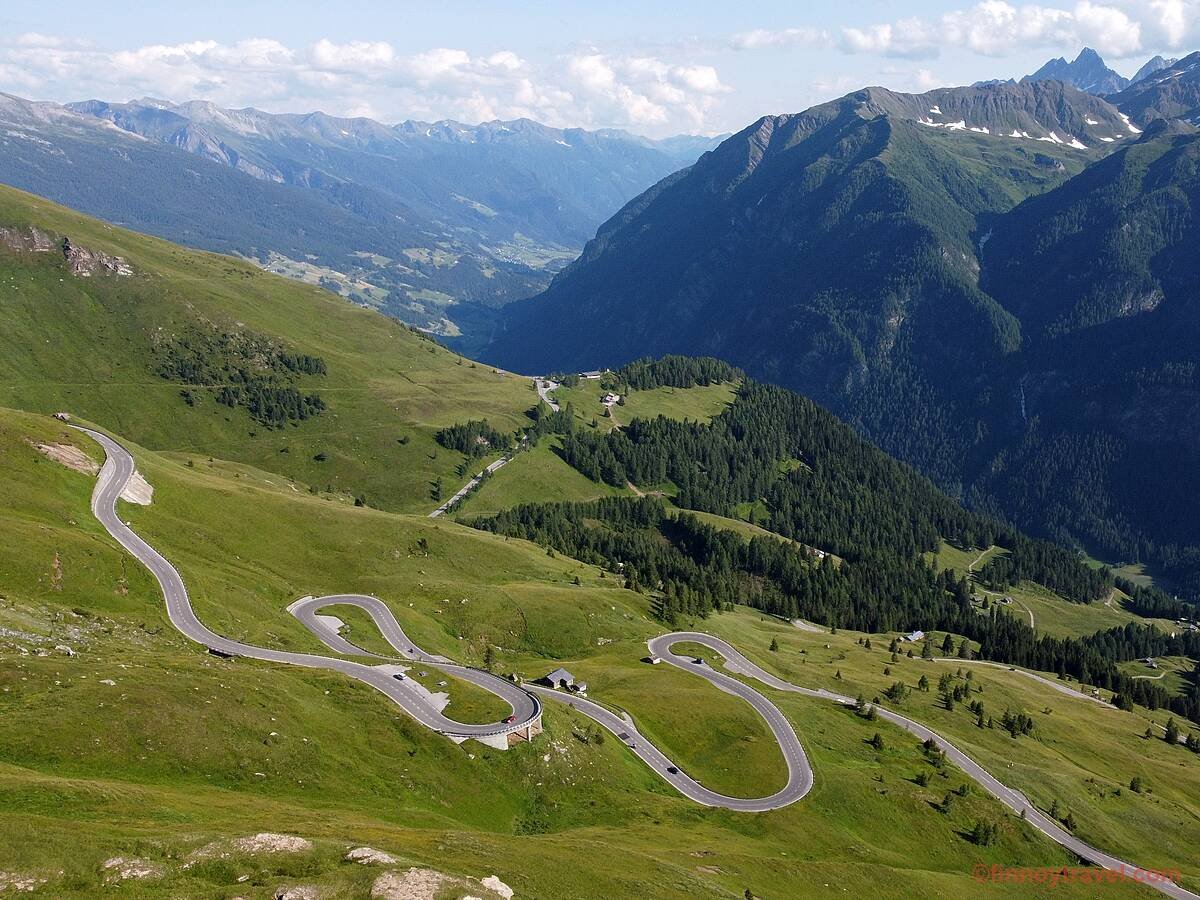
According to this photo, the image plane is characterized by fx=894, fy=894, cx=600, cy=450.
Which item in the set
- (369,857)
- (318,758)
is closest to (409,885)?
(369,857)

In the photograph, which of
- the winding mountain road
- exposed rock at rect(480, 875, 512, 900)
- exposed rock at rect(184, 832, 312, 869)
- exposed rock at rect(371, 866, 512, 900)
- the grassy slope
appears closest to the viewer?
exposed rock at rect(371, 866, 512, 900)

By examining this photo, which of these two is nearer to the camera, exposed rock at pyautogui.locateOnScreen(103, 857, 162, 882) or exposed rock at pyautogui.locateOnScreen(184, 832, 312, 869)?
exposed rock at pyautogui.locateOnScreen(103, 857, 162, 882)

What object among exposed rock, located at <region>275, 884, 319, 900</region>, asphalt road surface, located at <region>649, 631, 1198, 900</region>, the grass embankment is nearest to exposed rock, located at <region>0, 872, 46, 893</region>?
exposed rock, located at <region>275, 884, 319, 900</region>

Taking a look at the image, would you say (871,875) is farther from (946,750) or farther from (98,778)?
(98,778)

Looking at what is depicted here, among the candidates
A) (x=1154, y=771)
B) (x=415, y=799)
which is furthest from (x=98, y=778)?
(x=1154, y=771)

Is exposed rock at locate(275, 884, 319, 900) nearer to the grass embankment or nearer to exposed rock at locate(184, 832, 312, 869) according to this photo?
exposed rock at locate(184, 832, 312, 869)

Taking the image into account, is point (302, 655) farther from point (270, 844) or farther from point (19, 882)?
point (19, 882)
